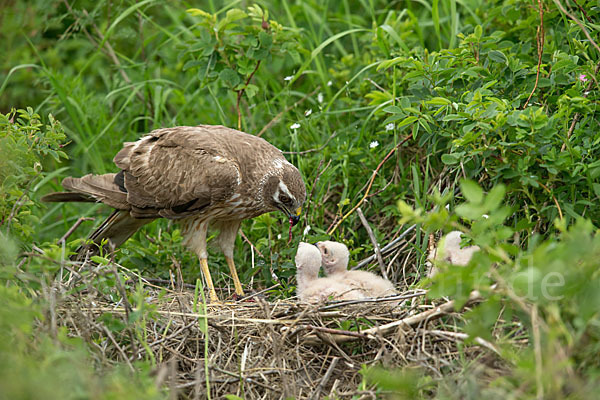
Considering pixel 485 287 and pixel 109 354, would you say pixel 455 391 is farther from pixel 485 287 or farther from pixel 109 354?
pixel 109 354

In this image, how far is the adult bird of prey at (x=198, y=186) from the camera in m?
4.94

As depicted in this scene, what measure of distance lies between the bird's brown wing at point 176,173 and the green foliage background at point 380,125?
17.7 inches

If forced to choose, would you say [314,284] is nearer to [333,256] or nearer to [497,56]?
[333,256]

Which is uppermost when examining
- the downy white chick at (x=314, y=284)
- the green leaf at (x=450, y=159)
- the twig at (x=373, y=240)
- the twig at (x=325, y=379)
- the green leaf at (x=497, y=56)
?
the green leaf at (x=497, y=56)

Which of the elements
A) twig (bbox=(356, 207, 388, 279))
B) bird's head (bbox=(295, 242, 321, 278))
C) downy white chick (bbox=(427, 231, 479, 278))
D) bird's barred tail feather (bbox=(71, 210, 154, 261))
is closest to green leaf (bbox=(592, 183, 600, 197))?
downy white chick (bbox=(427, 231, 479, 278))

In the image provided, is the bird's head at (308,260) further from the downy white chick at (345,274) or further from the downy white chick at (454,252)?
the downy white chick at (454,252)

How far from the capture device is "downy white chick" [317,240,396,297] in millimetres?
4438

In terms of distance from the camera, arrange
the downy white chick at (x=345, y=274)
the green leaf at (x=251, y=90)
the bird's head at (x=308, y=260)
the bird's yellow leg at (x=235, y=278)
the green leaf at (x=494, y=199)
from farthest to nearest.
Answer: the green leaf at (x=251, y=90)
the bird's yellow leg at (x=235, y=278)
the bird's head at (x=308, y=260)
the downy white chick at (x=345, y=274)
the green leaf at (x=494, y=199)

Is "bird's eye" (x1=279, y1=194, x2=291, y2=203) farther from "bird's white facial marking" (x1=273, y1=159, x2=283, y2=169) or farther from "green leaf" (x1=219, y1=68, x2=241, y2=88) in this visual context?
"green leaf" (x1=219, y1=68, x2=241, y2=88)

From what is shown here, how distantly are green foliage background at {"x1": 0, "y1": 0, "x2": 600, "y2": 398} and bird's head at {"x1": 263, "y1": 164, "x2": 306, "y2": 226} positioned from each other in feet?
0.99

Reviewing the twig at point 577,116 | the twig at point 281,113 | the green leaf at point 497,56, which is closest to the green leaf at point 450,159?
the twig at point 577,116

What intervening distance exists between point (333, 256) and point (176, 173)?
1.34 metres

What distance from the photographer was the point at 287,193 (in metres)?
4.92

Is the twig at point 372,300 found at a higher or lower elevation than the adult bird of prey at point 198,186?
lower
